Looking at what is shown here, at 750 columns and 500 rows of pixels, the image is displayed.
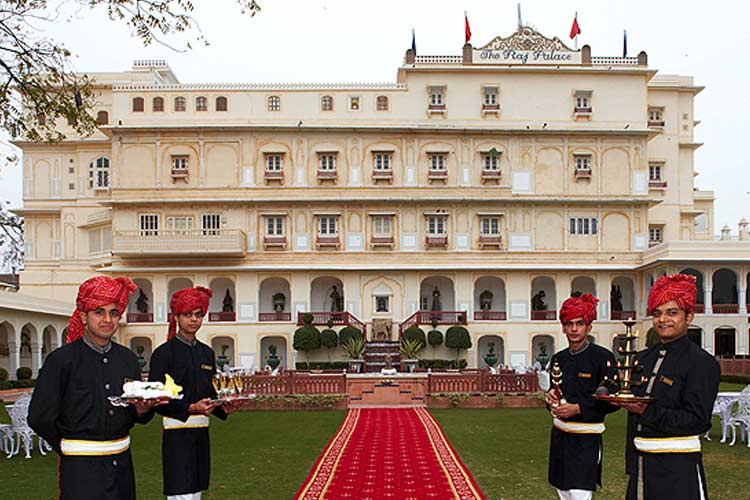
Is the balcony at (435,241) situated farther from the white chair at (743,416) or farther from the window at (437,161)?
the white chair at (743,416)

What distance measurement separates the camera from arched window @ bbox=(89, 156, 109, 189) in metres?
45.5

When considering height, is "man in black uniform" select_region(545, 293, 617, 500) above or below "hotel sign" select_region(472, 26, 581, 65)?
below

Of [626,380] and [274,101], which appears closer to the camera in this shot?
[626,380]

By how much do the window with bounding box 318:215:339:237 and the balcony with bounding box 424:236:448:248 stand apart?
423 cm

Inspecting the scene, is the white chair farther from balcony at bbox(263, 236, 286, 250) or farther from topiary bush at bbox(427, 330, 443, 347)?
balcony at bbox(263, 236, 286, 250)

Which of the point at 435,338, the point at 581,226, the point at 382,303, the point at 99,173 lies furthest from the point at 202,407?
the point at 99,173

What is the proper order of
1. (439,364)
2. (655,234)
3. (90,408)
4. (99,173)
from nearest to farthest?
1. (90,408)
2. (439,364)
3. (655,234)
4. (99,173)

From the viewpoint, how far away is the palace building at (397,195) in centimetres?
3984

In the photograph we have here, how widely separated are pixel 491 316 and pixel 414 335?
13.9 feet

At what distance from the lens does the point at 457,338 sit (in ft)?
125

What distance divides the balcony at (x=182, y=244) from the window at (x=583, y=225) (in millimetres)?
15297

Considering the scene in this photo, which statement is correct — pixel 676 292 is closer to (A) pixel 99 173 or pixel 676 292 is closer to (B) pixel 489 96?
(B) pixel 489 96

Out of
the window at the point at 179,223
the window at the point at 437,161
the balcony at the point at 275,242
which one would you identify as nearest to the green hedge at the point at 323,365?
the balcony at the point at 275,242

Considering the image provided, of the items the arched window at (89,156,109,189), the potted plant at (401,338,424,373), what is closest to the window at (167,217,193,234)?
the arched window at (89,156,109,189)
